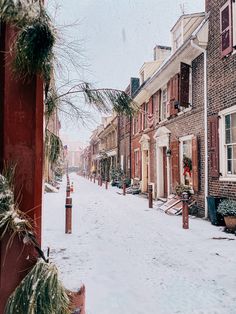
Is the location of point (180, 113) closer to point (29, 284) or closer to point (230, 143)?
point (230, 143)

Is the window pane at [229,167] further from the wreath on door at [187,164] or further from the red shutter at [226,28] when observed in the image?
the red shutter at [226,28]

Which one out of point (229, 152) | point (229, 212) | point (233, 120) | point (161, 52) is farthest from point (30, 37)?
point (161, 52)

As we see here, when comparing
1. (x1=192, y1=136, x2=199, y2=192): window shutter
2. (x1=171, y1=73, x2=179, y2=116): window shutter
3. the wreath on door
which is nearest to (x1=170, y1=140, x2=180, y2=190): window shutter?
the wreath on door

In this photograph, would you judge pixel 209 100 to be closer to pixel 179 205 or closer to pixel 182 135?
pixel 182 135

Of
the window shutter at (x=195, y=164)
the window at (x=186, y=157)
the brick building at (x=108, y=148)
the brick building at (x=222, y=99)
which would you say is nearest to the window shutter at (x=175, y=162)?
the window at (x=186, y=157)

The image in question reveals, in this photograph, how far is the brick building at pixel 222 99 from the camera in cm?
833

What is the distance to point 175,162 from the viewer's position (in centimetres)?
1229

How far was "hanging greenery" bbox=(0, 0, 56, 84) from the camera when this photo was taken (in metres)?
1.99

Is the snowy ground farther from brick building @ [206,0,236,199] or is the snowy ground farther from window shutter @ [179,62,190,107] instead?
window shutter @ [179,62,190,107]

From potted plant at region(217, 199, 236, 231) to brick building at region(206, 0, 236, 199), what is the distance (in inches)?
17.3

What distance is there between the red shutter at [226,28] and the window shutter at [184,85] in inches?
79.9

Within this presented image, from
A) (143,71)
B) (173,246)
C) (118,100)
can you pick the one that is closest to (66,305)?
(118,100)

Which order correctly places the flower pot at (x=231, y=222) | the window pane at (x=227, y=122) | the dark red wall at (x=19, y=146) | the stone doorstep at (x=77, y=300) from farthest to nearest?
the window pane at (x=227, y=122), the flower pot at (x=231, y=222), the stone doorstep at (x=77, y=300), the dark red wall at (x=19, y=146)

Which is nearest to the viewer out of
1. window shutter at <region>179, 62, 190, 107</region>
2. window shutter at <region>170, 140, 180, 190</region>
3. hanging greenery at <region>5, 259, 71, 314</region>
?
hanging greenery at <region>5, 259, 71, 314</region>
